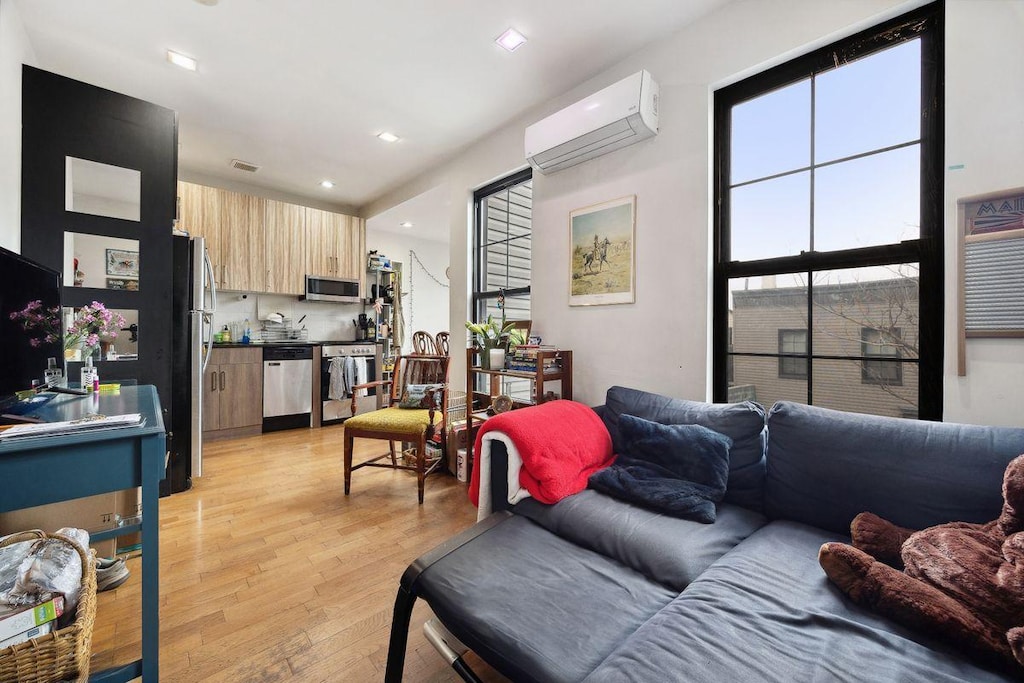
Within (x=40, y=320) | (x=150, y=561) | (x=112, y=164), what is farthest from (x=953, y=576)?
(x=112, y=164)

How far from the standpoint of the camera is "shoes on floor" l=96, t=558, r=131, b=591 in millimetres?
1757

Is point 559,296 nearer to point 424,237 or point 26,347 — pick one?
point 26,347

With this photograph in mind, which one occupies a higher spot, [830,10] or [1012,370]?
[830,10]

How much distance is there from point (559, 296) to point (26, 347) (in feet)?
8.54

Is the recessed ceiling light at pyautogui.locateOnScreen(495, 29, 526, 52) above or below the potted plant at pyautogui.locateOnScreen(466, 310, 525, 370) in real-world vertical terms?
above

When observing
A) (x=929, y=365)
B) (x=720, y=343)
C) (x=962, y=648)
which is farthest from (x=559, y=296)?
(x=962, y=648)

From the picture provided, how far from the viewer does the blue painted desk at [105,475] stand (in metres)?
0.99

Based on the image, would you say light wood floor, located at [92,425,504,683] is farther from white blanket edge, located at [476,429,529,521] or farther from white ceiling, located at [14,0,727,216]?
white ceiling, located at [14,0,727,216]

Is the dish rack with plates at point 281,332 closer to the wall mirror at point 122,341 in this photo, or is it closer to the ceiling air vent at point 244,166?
the ceiling air vent at point 244,166

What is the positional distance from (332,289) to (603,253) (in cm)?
368

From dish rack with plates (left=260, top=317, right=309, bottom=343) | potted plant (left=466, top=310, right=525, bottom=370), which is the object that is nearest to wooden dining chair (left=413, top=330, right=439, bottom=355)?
potted plant (left=466, top=310, right=525, bottom=370)

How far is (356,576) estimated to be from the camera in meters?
1.86

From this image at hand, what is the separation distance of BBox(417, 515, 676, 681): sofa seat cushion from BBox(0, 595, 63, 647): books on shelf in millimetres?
866

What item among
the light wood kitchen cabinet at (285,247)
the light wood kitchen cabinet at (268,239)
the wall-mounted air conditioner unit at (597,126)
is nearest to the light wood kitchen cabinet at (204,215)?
the light wood kitchen cabinet at (268,239)
